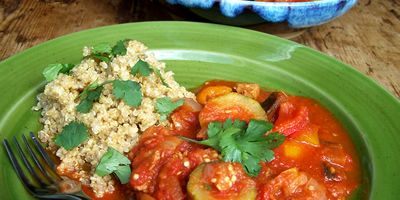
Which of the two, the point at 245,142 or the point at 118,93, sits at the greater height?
the point at 118,93

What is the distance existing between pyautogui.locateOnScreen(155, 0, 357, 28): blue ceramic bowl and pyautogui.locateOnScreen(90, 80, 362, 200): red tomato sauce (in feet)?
3.45

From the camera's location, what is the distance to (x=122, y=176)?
236 centimetres

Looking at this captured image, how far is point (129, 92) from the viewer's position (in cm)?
253

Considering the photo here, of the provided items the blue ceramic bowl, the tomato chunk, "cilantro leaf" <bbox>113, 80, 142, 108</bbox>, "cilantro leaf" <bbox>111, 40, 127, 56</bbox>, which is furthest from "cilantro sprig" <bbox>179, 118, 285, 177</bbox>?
the blue ceramic bowl

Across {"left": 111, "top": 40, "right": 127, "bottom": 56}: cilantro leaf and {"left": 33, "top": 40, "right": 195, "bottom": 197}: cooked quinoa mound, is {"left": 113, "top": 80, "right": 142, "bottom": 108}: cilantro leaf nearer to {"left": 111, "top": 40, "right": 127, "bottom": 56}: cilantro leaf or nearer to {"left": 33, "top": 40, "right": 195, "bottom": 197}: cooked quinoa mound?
{"left": 33, "top": 40, "right": 195, "bottom": 197}: cooked quinoa mound

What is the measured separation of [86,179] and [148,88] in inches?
32.8

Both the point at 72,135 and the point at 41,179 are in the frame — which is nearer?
the point at 41,179

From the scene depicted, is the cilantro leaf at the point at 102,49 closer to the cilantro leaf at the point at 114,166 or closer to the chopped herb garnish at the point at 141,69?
the chopped herb garnish at the point at 141,69

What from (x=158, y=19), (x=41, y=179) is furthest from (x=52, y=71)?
(x=158, y=19)

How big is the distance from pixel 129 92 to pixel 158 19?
2.37 m

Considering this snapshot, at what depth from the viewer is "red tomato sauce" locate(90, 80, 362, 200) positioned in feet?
7.22

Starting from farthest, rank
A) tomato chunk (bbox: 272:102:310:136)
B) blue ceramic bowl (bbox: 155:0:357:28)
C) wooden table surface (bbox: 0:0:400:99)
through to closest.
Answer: wooden table surface (bbox: 0:0:400:99)
blue ceramic bowl (bbox: 155:0:357:28)
tomato chunk (bbox: 272:102:310:136)

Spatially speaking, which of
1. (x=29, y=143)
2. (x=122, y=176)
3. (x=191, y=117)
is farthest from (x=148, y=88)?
(x=29, y=143)

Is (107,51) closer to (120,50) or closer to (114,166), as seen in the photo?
(120,50)
